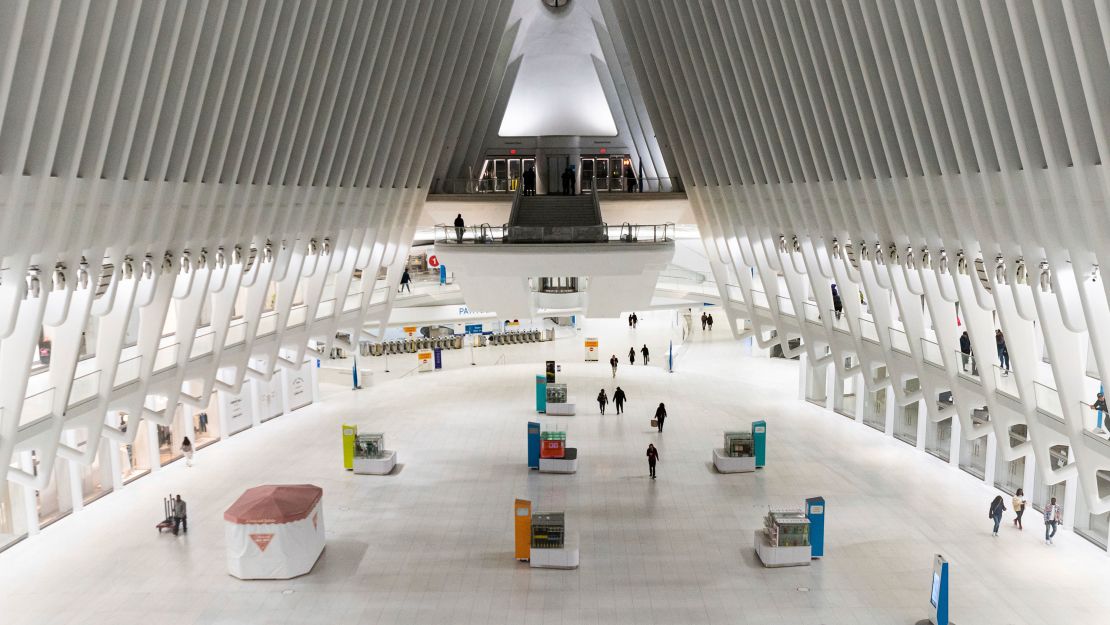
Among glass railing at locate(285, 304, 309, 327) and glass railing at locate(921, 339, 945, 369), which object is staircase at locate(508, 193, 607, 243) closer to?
glass railing at locate(285, 304, 309, 327)

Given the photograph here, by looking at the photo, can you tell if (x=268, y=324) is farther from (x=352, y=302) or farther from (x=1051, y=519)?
(x=1051, y=519)

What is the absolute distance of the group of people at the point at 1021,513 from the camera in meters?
19.1

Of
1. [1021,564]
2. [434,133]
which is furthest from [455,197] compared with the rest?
[1021,564]

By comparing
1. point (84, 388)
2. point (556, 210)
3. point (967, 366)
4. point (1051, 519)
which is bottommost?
point (1051, 519)

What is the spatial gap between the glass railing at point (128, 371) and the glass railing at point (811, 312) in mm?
16701

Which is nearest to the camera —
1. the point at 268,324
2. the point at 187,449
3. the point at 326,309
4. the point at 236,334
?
the point at 236,334

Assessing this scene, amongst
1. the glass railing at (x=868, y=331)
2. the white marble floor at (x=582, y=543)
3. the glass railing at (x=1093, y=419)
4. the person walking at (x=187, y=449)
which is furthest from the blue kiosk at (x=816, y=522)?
the person walking at (x=187, y=449)

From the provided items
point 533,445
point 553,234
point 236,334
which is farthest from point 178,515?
point 553,234

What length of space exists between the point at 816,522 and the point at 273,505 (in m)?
11.0

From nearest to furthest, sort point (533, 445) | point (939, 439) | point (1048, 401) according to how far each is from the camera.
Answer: point (1048, 401), point (533, 445), point (939, 439)

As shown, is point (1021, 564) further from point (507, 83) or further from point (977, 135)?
point (507, 83)

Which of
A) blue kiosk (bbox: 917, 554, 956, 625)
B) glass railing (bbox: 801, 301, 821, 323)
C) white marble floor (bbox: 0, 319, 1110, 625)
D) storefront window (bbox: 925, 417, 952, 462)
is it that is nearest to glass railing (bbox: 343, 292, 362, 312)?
white marble floor (bbox: 0, 319, 1110, 625)

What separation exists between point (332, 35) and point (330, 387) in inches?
835

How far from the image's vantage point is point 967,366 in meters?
18.1
